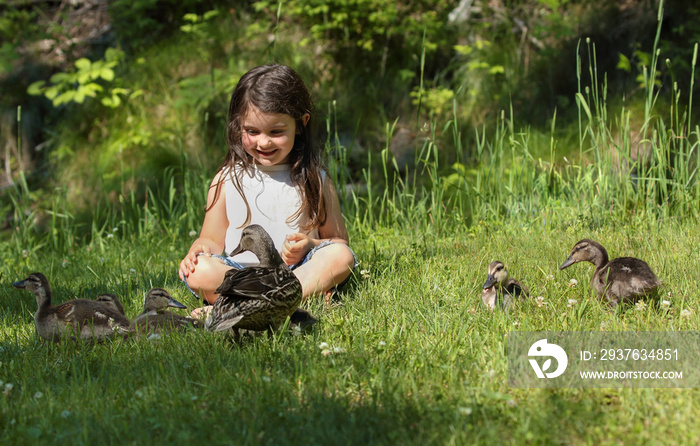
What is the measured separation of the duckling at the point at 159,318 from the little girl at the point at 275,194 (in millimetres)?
287

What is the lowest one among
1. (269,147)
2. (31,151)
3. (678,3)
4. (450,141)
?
(31,151)

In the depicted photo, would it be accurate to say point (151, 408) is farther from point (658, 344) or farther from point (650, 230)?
point (650, 230)

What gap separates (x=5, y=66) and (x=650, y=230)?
9396 millimetres

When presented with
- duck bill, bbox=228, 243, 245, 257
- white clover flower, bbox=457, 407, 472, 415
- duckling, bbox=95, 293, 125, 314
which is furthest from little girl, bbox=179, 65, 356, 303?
white clover flower, bbox=457, 407, 472, 415

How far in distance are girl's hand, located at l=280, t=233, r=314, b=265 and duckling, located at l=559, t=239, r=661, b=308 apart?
1.89 meters

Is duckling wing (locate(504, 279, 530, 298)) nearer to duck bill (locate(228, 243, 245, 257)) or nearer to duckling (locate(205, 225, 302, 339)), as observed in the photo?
duckling (locate(205, 225, 302, 339))

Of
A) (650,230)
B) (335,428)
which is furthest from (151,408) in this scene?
(650,230)

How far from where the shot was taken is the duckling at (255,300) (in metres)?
3.50

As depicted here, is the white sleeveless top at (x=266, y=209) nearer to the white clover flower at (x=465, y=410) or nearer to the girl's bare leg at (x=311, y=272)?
the girl's bare leg at (x=311, y=272)

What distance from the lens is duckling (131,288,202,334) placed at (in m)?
3.90

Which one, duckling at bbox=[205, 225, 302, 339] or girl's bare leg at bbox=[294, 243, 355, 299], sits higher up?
duckling at bbox=[205, 225, 302, 339]

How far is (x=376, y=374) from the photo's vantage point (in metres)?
3.08

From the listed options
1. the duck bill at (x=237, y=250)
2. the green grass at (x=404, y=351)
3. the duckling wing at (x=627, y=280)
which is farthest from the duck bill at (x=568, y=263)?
the duck bill at (x=237, y=250)

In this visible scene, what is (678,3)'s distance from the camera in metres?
8.93
